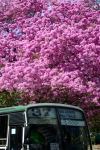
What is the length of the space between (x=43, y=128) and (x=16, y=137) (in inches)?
36.1

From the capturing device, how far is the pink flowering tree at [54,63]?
20.8 meters

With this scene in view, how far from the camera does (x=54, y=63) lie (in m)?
21.8

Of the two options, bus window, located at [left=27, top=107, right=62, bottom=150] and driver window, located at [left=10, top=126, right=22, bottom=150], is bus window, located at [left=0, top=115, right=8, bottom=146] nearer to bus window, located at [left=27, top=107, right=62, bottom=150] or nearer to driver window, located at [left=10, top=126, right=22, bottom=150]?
driver window, located at [left=10, top=126, right=22, bottom=150]

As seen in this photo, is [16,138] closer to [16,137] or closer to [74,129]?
[16,137]

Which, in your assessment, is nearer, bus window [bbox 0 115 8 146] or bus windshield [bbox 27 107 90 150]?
bus windshield [bbox 27 107 90 150]

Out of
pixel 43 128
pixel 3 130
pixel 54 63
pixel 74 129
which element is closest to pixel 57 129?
pixel 43 128

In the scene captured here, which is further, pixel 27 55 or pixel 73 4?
pixel 73 4

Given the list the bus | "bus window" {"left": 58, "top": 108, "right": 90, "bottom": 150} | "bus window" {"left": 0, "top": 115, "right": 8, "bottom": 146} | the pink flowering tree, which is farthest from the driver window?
the pink flowering tree

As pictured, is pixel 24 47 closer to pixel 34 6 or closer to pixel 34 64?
pixel 34 64

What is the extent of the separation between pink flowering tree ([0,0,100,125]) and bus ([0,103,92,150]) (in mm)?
5242

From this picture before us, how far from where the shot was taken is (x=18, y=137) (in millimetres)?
14086

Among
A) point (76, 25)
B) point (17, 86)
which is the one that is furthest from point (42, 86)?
point (76, 25)

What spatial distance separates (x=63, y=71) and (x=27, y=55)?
2291 mm

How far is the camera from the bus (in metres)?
14.0
